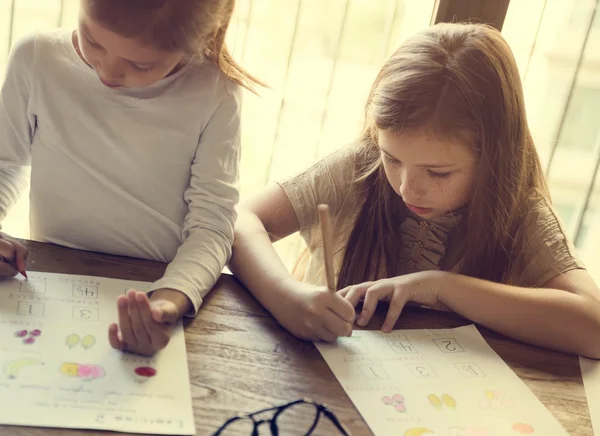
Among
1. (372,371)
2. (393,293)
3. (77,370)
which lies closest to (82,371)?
(77,370)

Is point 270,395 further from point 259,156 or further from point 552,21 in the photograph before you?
point 552,21

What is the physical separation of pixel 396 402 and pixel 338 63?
3.05 ft

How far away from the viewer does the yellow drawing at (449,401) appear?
0.73m

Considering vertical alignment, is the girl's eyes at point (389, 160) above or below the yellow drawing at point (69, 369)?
above

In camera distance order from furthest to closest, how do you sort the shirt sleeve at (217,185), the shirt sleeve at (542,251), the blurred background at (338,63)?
the blurred background at (338,63)
the shirt sleeve at (542,251)
the shirt sleeve at (217,185)

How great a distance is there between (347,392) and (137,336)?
234 mm

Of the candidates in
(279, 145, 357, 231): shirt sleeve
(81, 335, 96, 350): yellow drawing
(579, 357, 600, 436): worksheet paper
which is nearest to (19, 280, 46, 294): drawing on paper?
(81, 335, 96, 350): yellow drawing

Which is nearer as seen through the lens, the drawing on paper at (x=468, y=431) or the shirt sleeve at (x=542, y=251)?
the drawing on paper at (x=468, y=431)

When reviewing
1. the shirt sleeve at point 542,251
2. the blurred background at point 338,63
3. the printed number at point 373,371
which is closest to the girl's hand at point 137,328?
the printed number at point 373,371

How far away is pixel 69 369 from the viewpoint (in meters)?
0.64

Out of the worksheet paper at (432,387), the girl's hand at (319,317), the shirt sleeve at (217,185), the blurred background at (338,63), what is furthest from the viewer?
the blurred background at (338,63)

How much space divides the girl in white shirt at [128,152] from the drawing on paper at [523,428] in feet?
1.31

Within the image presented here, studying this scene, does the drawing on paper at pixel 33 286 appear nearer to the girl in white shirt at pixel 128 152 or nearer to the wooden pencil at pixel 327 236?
the girl in white shirt at pixel 128 152

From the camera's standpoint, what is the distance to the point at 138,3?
71cm
